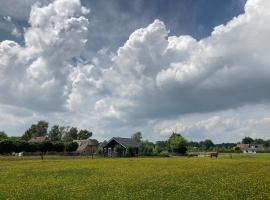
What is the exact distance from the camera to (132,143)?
441ft

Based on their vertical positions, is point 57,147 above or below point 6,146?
above

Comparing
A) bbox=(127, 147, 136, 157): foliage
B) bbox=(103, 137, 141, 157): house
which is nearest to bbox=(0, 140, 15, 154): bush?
bbox=(103, 137, 141, 157): house

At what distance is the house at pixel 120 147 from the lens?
4875 inches

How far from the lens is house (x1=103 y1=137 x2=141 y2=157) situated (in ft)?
406

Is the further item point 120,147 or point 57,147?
point 57,147

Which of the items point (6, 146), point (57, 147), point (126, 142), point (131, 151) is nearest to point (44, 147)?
point (57, 147)

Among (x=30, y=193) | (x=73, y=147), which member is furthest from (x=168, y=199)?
(x=73, y=147)

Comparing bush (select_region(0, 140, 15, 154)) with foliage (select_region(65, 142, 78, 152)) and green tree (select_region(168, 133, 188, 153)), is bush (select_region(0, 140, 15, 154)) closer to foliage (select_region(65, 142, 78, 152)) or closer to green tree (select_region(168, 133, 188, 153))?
foliage (select_region(65, 142, 78, 152))

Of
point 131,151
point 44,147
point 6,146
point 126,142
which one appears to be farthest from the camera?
point 126,142

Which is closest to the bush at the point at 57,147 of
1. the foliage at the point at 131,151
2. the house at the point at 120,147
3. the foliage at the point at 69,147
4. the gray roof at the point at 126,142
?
the foliage at the point at 69,147

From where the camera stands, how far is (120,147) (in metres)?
126

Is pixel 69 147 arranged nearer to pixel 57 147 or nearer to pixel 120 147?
pixel 57 147

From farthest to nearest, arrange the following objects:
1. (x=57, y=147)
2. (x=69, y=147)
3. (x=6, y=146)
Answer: (x=69, y=147) → (x=57, y=147) → (x=6, y=146)

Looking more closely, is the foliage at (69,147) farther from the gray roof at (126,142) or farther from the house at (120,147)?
the gray roof at (126,142)
